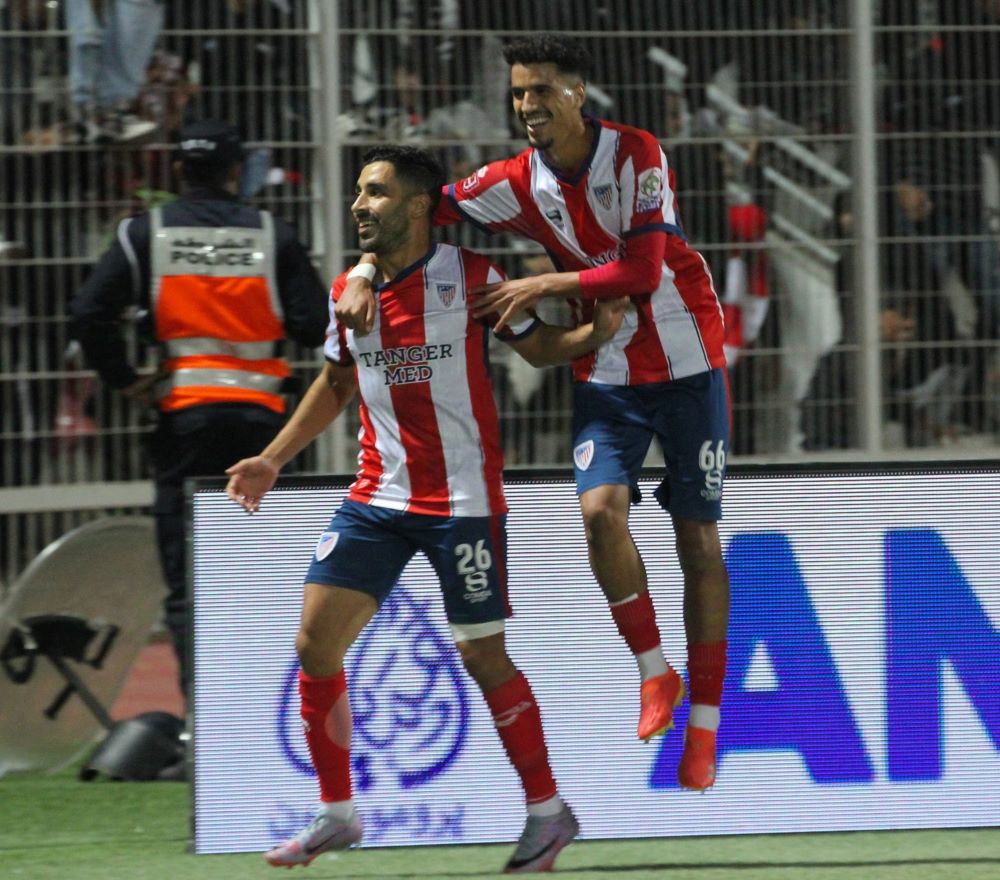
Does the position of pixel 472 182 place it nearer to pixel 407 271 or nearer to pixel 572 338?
pixel 407 271

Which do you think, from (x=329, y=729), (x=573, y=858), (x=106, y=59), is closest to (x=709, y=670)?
(x=573, y=858)

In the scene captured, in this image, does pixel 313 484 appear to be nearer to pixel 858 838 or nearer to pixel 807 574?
pixel 807 574

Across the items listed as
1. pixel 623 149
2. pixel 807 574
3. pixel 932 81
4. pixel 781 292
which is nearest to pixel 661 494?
pixel 807 574

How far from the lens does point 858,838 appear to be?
6.00 m

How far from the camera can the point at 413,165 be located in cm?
550

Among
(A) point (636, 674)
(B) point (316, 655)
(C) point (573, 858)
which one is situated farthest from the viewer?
(A) point (636, 674)

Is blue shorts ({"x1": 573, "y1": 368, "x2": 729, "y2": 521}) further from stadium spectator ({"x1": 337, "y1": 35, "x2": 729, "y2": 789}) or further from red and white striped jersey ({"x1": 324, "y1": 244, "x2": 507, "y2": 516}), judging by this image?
red and white striped jersey ({"x1": 324, "y1": 244, "x2": 507, "y2": 516})

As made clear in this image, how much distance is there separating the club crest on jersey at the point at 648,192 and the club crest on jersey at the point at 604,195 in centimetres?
9

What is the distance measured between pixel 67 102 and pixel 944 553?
4417 millimetres

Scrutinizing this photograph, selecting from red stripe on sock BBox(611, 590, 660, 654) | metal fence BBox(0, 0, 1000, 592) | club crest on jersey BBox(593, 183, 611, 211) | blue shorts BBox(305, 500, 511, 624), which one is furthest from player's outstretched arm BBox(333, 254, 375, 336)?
metal fence BBox(0, 0, 1000, 592)

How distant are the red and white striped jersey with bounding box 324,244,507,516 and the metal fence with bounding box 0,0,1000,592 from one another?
10.5ft

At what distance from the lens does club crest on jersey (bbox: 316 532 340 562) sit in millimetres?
5484

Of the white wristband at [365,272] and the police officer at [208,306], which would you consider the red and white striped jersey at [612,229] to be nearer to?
the white wristband at [365,272]

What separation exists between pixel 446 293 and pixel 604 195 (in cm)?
51
